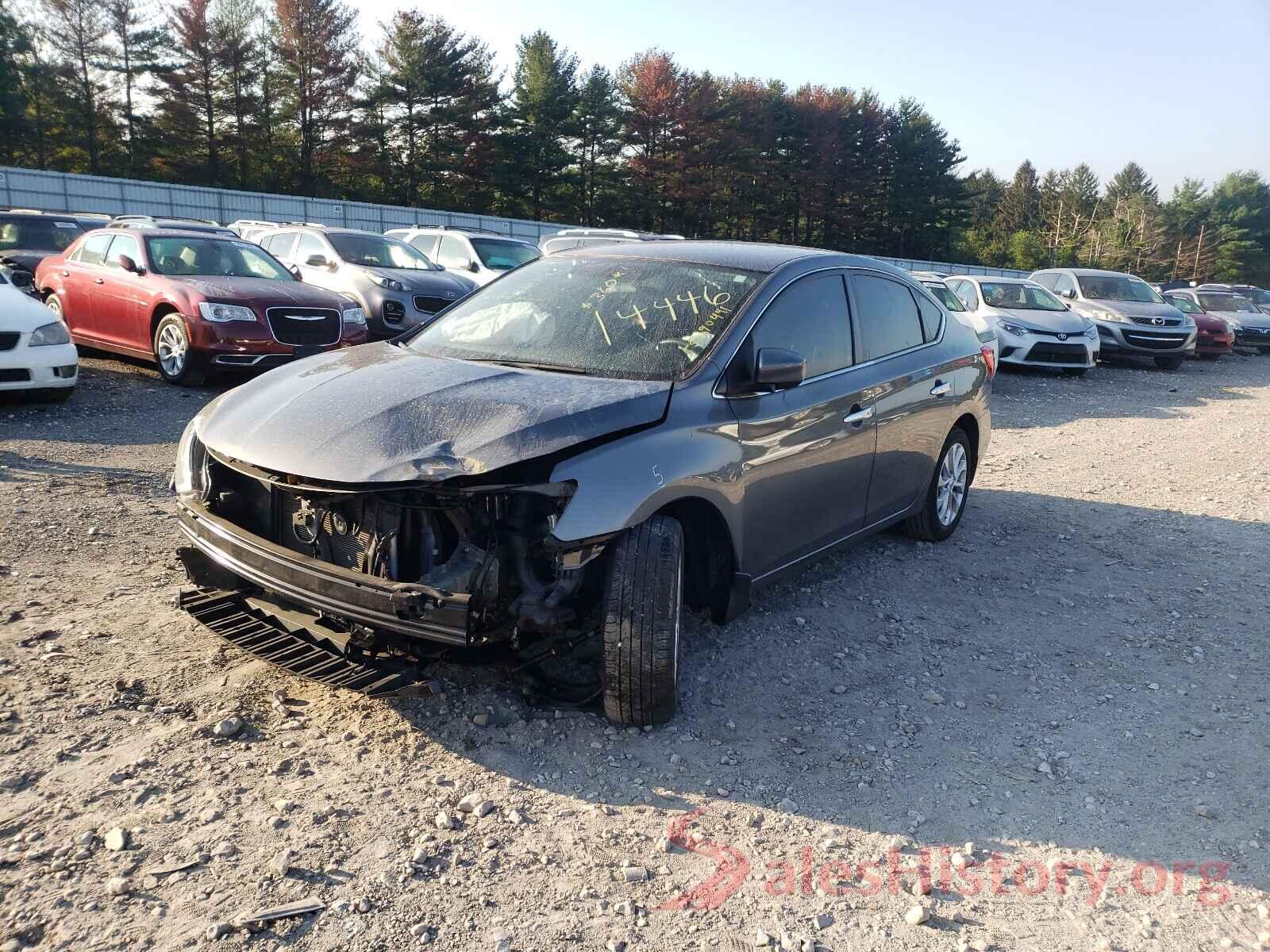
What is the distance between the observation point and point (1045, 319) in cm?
1672

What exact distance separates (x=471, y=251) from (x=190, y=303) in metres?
6.72

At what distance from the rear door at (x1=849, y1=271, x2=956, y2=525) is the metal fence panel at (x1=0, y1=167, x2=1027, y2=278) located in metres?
19.4

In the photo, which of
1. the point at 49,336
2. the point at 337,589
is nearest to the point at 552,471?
Answer: the point at 337,589

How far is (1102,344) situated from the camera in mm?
18547

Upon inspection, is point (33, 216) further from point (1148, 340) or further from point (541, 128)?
point (541, 128)

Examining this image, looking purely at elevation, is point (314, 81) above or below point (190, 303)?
above

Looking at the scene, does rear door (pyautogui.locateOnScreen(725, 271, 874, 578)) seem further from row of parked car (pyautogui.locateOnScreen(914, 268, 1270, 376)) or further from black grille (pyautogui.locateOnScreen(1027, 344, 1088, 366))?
black grille (pyautogui.locateOnScreen(1027, 344, 1088, 366))

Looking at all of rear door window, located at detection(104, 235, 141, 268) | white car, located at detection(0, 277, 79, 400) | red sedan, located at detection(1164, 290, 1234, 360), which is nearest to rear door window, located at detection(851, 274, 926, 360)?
white car, located at detection(0, 277, 79, 400)

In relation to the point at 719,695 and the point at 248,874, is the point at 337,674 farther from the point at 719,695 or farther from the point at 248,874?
the point at 719,695

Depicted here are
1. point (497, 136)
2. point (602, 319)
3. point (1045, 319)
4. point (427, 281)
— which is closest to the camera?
point (602, 319)

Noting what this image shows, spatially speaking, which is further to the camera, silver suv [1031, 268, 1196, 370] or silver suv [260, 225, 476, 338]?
silver suv [1031, 268, 1196, 370]

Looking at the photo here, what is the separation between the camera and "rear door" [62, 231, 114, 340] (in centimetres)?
1075

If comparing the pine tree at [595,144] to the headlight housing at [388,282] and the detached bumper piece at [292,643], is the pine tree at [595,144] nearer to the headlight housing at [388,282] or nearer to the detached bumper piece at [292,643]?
the headlight housing at [388,282]

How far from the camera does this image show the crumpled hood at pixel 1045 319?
1645 cm
